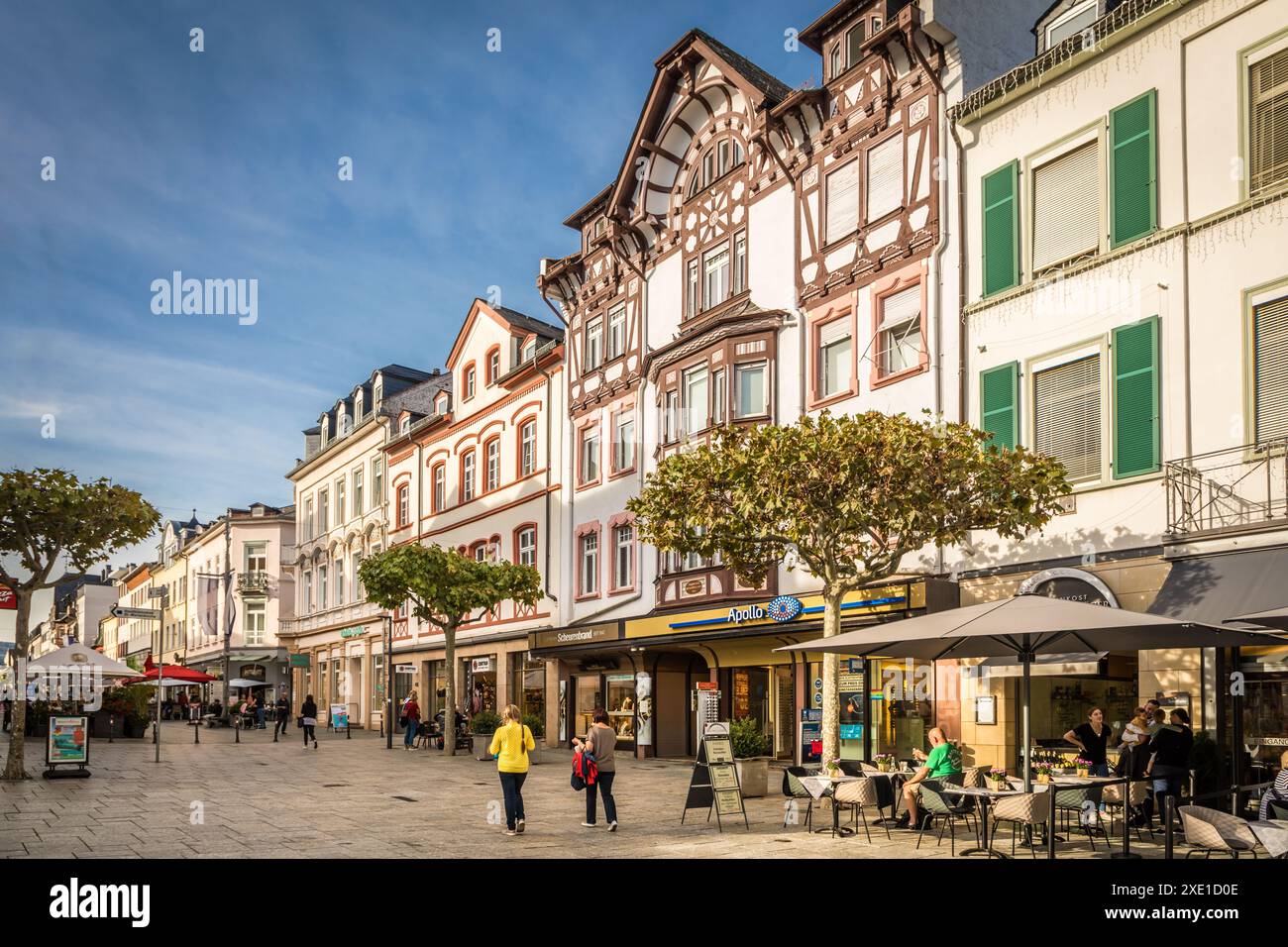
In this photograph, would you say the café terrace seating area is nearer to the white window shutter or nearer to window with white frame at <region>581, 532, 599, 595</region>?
the white window shutter

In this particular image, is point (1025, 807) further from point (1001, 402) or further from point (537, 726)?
point (537, 726)

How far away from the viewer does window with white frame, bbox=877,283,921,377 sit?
2394 cm

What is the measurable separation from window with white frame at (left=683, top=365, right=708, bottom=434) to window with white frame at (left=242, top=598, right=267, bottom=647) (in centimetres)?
4947

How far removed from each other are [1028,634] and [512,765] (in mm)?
6410

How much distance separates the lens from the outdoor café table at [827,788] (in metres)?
15.8

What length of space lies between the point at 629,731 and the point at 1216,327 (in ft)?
64.4

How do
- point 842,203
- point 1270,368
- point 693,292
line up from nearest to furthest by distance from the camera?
point 1270,368 → point 842,203 → point 693,292

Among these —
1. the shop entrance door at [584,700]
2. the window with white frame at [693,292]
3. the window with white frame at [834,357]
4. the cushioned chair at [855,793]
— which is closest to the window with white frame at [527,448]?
the shop entrance door at [584,700]

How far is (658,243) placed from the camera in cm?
3319

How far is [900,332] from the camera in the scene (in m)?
24.5

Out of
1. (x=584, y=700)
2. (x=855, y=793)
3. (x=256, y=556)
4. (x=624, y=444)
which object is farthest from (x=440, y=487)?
(x=855, y=793)

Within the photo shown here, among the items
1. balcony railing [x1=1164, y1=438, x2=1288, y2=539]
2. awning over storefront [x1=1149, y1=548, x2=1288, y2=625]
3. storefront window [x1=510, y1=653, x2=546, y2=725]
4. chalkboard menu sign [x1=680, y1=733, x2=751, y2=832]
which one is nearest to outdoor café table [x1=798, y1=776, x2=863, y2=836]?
chalkboard menu sign [x1=680, y1=733, x2=751, y2=832]
